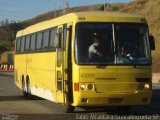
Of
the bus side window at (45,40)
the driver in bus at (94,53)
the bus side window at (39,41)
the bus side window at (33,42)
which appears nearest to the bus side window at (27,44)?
the bus side window at (33,42)

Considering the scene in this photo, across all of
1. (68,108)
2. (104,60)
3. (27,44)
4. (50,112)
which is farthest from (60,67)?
(27,44)

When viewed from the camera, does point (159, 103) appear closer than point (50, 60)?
No

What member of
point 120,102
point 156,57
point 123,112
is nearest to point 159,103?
point 123,112

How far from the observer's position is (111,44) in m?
17.5

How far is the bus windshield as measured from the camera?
56.9ft

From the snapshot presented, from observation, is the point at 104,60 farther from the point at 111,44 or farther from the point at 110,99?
the point at 110,99

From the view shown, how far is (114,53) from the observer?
685 inches

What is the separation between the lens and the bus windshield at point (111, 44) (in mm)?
17344

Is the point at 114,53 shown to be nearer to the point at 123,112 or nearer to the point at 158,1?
the point at 123,112

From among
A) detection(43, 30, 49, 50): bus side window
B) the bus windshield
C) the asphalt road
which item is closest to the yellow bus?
the bus windshield

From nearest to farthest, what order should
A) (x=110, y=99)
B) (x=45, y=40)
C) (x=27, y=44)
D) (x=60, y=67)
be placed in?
(x=110, y=99)
(x=60, y=67)
(x=45, y=40)
(x=27, y=44)

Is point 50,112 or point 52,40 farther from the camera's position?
point 52,40

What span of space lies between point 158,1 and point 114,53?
6197 centimetres

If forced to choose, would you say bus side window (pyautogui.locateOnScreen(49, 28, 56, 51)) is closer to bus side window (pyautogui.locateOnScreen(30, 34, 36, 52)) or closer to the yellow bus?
the yellow bus
